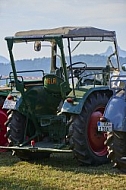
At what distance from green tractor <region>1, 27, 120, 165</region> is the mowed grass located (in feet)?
0.93

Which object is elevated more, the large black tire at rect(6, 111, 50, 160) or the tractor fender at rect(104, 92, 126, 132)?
the tractor fender at rect(104, 92, 126, 132)

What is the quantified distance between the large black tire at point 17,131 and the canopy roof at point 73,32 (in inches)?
60.5

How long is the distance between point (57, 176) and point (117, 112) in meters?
1.46

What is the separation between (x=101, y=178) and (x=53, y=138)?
1.97 m

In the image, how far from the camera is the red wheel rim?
9.66 m

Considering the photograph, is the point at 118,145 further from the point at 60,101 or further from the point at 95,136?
the point at 60,101

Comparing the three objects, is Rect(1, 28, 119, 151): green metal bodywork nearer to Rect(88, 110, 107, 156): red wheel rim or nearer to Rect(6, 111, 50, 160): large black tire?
Rect(6, 111, 50, 160): large black tire

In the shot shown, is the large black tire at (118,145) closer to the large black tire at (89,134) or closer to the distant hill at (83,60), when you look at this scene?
the large black tire at (89,134)

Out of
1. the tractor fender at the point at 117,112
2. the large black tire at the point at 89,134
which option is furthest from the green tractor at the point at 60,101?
the tractor fender at the point at 117,112

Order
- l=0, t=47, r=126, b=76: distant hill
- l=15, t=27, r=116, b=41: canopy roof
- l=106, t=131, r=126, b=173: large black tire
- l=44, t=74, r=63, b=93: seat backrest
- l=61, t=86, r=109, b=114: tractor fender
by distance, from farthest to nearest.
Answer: l=0, t=47, r=126, b=76: distant hill < l=44, t=74, r=63, b=93: seat backrest < l=15, t=27, r=116, b=41: canopy roof < l=61, t=86, r=109, b=114: tractor fender < l=106, t=131, r=126, b=173: large black tire

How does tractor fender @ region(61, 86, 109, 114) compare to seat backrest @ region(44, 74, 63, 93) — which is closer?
tractor fender @ region(61, 86, 109, 114)

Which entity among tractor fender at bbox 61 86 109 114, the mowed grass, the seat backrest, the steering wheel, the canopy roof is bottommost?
the mowed grass

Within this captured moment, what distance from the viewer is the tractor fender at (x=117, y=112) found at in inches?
314

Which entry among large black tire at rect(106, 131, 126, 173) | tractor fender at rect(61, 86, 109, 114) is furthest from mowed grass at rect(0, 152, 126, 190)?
tractor fender at rect(61, 86, 109, 114)
